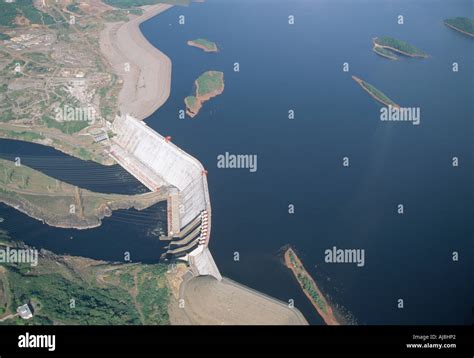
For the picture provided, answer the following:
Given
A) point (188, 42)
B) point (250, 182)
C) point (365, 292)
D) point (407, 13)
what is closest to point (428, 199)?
point (365, 292)

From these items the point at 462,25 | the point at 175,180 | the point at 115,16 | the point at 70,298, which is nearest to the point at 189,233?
the point at 175,180

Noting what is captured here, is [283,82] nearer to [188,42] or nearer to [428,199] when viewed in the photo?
[188,42]

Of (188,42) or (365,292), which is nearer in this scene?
(365,292)

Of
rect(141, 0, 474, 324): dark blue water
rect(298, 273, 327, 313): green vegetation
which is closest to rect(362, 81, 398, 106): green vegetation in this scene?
rect(141, 0, 474, 324): dark blue water

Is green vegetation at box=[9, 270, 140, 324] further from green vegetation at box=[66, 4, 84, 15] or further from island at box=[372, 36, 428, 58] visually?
green vegetation at box=[66, 4, 84, 15]

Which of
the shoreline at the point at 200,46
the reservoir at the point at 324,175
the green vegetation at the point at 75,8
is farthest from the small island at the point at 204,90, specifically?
the green vegetation at the point at 75,8

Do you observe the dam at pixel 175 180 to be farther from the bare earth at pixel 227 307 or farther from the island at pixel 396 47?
the island at pixel 396 47
